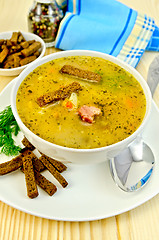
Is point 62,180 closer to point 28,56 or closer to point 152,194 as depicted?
point 152,194

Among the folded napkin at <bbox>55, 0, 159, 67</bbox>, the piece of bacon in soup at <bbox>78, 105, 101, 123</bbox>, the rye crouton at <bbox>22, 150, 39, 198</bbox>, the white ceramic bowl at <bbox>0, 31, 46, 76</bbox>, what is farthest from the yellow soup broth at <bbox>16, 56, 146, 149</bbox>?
the folded napkin at <bbox>55, 0, 159, 67</bbox>

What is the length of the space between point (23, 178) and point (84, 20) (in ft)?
5.57

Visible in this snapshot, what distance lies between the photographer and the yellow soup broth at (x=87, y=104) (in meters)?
1.39

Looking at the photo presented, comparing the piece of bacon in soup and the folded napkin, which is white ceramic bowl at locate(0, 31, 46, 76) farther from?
the piece of bacon in soup

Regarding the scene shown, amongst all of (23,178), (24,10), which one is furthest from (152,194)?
(24,10)

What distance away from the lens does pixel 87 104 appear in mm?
1552

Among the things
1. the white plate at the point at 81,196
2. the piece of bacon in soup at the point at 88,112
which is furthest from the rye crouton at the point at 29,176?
the piece of bacon in soup at the point at 88,112

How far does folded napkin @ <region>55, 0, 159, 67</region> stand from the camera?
261 centimetres

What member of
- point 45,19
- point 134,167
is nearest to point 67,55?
point 134,167

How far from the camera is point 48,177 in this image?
1549 mm

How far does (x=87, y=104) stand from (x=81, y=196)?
18.8 inches

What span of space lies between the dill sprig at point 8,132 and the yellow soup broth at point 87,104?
0.27 meters

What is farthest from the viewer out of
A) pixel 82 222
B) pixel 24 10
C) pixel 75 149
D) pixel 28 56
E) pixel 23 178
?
pixel 24 10

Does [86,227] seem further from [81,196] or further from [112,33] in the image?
[112,33]
